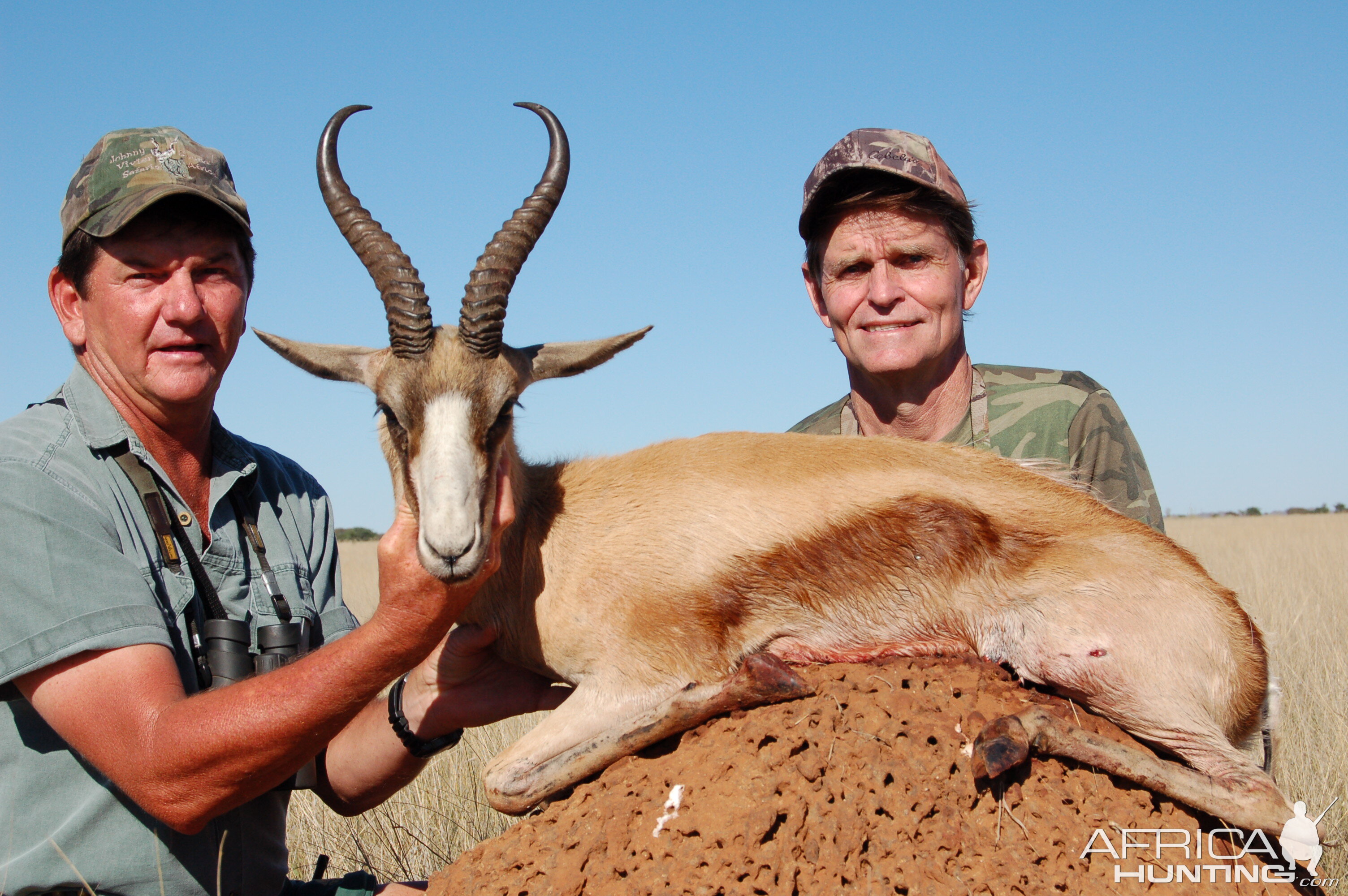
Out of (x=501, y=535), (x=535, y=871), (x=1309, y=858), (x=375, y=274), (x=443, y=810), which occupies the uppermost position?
(x=375, y=274)

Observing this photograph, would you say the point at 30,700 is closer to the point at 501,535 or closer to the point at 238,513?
the point at 238,513

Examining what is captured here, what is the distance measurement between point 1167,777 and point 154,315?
472 centimetres

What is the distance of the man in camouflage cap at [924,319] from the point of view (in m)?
5.59

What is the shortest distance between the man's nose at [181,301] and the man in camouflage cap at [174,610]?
0.01 metres

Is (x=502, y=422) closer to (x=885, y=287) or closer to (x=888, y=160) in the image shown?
(x=885, y=287)

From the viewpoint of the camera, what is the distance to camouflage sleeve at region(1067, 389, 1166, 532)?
220 inches

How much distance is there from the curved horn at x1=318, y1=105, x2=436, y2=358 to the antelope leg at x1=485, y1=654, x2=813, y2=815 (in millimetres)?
1845

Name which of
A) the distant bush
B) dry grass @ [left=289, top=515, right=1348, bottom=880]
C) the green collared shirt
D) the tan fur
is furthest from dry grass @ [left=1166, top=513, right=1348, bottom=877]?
the distant bush

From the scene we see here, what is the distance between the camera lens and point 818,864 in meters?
3.20

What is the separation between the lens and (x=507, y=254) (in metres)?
4.36

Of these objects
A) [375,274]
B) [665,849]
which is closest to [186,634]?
[375,274]

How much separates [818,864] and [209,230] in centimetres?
407

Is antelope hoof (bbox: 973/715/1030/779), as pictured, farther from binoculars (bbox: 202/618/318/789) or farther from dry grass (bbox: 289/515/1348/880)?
binoculars (bbox: 202/618/318/789)

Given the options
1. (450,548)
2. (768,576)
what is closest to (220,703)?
(450,548)
